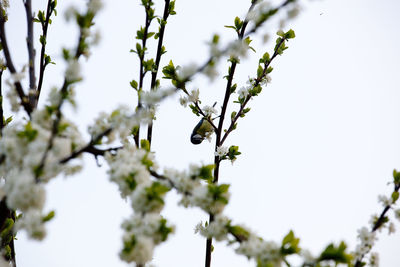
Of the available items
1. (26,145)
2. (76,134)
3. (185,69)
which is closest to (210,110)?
(185,69)

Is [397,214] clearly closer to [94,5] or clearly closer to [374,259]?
[374,259]

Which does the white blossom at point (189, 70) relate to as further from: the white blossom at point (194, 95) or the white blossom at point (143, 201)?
the white blossom at point (194, 95)

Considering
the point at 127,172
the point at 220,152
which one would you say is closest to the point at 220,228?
the point at 127,172

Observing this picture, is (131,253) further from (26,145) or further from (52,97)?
(52,97)

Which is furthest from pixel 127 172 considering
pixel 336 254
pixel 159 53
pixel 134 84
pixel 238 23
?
pixel 238 23

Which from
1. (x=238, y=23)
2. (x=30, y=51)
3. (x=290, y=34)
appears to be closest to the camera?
(x=30, y=51)

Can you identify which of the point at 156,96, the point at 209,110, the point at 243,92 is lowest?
the point at 156,96

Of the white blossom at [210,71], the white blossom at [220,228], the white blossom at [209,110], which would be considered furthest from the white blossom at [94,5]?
the white blossom at [209,110]

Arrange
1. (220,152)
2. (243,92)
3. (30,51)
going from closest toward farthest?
(30,51), (220,152), (243,92)

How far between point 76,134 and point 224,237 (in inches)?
36.1

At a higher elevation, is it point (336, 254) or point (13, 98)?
point (13, 98)

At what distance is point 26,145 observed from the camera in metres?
1.35

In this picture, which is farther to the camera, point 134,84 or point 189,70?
point 134,84

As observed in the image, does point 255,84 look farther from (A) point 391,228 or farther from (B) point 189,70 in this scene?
(A) point 391,228
